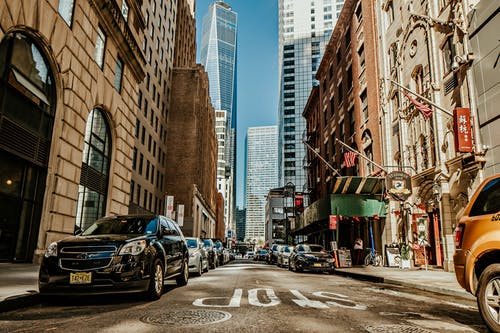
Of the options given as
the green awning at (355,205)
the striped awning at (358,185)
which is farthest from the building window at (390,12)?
the green awning at (355,205)

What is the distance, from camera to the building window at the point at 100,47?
17.8m

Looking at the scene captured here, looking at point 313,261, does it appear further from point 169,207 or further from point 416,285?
point 169,207

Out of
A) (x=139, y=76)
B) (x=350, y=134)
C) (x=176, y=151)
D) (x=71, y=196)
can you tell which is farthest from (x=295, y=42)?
(x=71, y=196)

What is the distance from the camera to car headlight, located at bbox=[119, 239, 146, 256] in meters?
7.14

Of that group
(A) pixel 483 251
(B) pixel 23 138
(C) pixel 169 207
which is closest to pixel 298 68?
(C) pixel 169 207

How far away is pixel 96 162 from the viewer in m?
18.1

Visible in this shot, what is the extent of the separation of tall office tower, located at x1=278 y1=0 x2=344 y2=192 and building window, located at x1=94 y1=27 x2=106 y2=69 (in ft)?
324

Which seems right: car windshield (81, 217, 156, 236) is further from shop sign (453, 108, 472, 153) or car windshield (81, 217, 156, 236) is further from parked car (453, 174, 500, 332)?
shop sign (453, 108, 472, 153)

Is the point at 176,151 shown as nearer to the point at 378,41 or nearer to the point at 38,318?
the point at 378,41

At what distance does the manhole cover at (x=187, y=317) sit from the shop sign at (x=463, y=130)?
13620 millimetres

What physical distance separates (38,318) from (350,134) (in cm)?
2961

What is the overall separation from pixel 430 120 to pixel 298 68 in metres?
104

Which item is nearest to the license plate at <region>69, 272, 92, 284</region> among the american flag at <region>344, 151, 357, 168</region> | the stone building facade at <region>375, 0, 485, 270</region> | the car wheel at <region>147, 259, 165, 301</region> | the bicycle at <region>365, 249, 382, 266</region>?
the car wheel at <region>147, 259, 165, 301</region>

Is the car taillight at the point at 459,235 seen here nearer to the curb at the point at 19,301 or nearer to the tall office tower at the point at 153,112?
the curb at the point at 19,301
